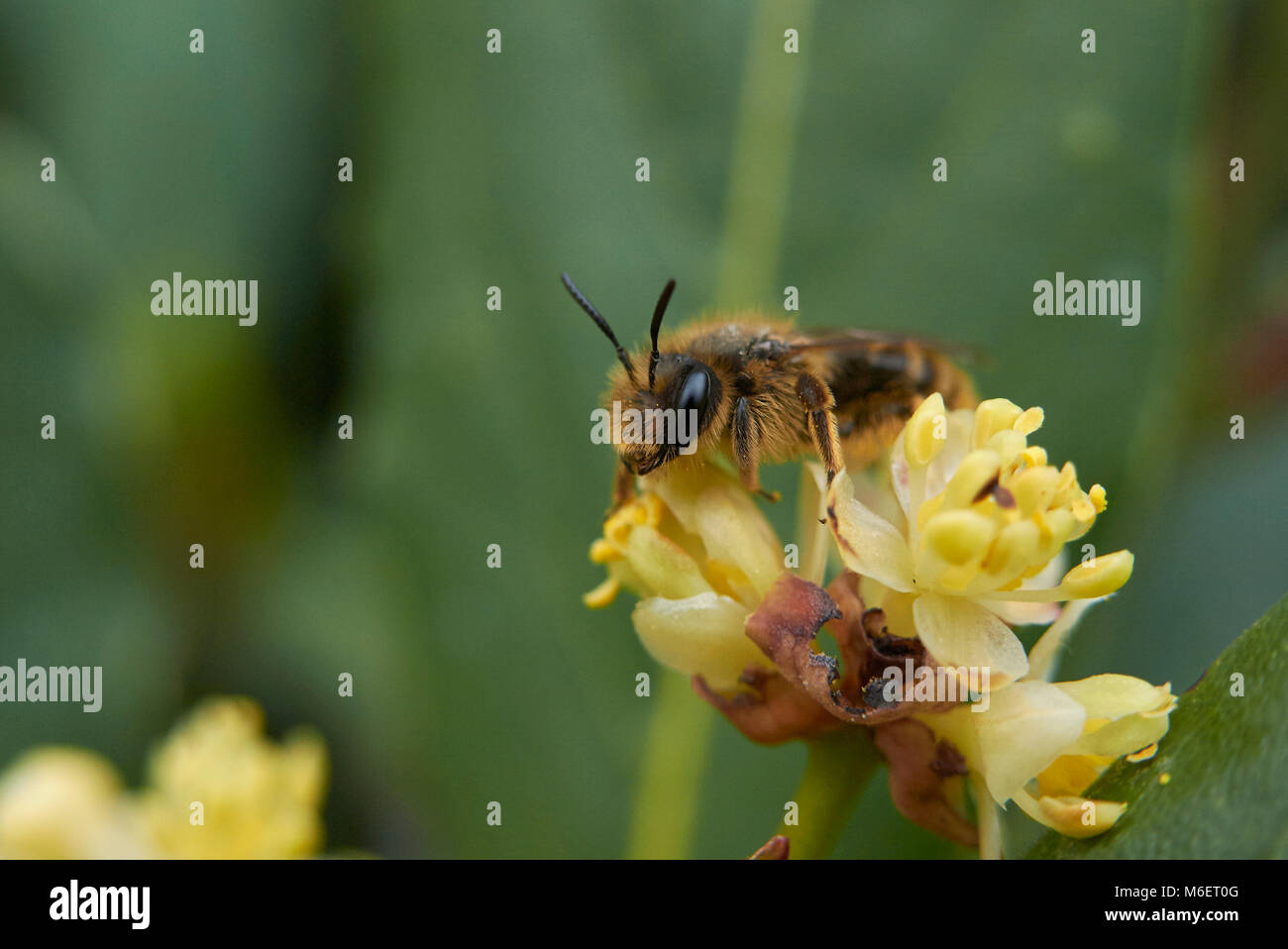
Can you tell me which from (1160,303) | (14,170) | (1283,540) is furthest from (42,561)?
(1283,540)

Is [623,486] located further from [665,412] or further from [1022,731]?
[1022,731]

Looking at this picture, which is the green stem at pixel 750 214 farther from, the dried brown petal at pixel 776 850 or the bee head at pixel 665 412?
the dried brown petal at pixel 776 850

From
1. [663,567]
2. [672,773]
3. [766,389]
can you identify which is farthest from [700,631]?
[672,773]

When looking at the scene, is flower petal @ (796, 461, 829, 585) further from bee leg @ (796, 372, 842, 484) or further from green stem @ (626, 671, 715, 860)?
green stem @ (626, 671, 715, 860)

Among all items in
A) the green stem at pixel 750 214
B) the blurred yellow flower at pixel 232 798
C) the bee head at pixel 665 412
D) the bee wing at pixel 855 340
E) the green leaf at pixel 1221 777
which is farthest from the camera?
the green stem at pixel 750 214

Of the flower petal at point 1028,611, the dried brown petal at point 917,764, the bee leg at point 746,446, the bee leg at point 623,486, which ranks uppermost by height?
the bee leg at point 746,446

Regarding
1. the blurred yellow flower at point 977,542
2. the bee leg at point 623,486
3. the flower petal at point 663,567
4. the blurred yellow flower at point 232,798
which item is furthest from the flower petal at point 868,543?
the blurred yellow flower at point 232,798

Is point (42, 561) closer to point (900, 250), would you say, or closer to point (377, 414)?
point (377, 414)
